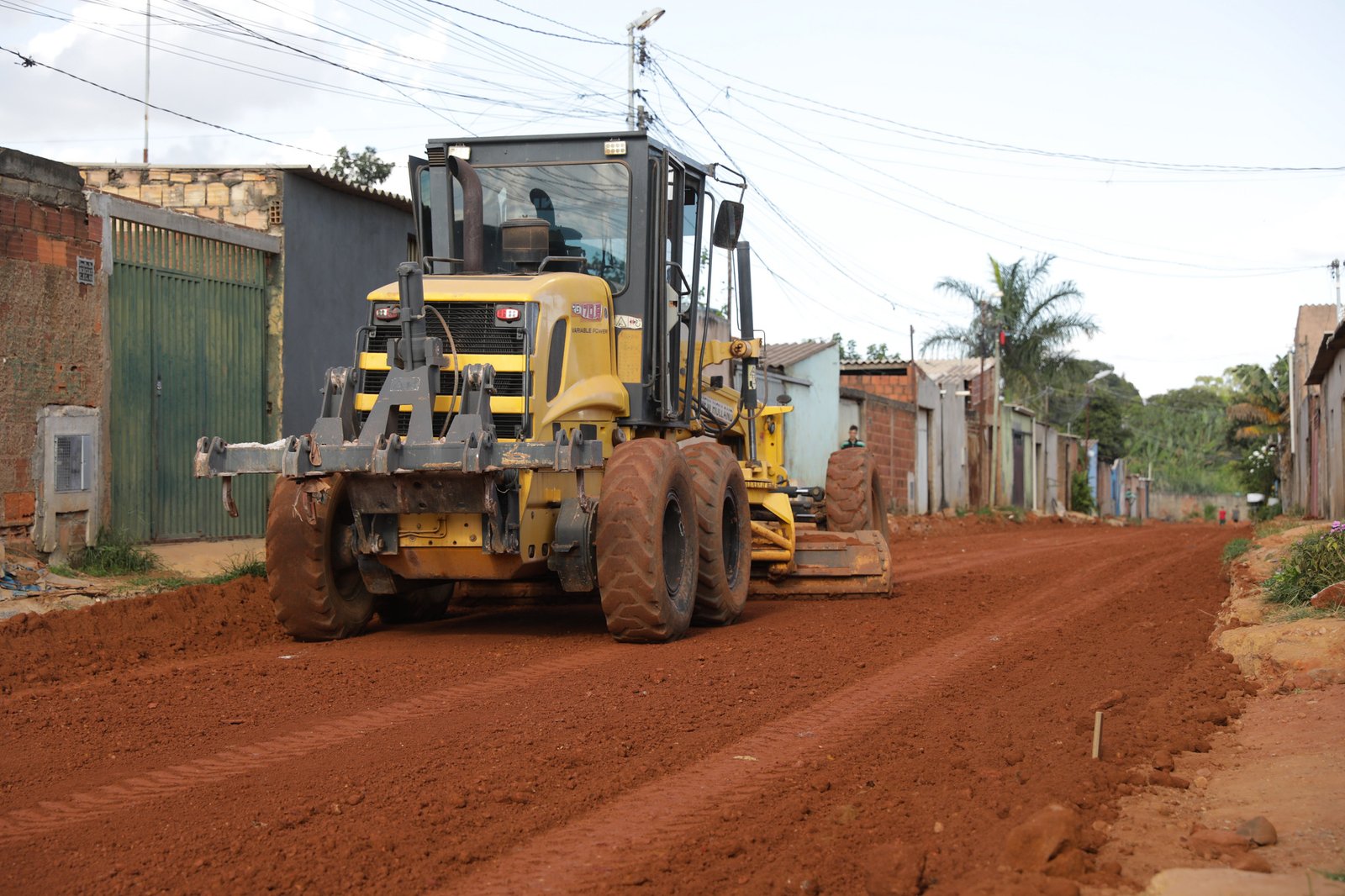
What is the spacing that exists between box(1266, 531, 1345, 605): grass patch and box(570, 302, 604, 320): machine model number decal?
549 centimetres

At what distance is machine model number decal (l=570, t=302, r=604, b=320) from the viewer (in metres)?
8.99

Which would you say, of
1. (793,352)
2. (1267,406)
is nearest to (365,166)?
(793,352)

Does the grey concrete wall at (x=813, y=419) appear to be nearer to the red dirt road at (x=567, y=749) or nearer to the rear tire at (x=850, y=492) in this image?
the rear tire at (x=850, y=492)

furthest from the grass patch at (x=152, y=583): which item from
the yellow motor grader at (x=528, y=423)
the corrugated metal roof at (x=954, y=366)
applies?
the corrugated metal roof at (x=954, y=366)

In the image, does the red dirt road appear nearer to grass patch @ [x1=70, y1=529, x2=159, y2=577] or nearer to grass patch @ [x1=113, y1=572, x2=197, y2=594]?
grass patch @ [x1=113, y1=572, x2=197, y2=594]

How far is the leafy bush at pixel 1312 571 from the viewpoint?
9.73 meters

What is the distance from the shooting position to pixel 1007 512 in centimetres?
3731

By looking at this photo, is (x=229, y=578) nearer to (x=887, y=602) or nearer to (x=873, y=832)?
(x=887, y=602)

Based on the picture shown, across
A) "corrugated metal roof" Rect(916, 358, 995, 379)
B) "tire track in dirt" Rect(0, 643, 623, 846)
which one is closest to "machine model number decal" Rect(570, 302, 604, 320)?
"tire track in dirt" Rect(0, 643, 623, 846)

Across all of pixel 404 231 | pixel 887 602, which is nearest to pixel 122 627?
pixel 887 602

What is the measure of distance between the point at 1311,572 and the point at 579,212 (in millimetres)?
6066

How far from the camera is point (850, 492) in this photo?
14281 millimetres

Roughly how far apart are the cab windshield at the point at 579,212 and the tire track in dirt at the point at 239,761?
3135mm

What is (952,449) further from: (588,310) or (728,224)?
(588,310)
